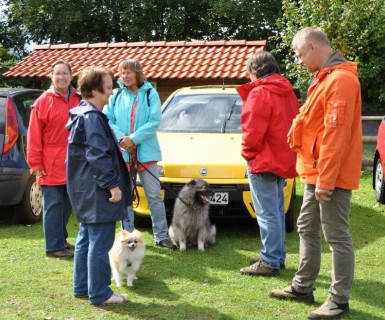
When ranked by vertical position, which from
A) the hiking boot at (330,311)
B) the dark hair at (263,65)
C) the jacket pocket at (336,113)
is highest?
the dark hair at (263,65)

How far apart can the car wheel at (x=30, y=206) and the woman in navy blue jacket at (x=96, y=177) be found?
3.11 metres

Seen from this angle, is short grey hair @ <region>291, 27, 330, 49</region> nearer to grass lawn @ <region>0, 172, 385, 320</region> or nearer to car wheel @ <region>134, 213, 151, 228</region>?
grass lawn @ <region>0, 172, 385, 320</region>

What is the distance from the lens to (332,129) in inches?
152

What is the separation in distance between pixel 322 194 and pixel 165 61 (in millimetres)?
12572

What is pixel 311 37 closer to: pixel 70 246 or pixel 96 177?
pixel 96 177

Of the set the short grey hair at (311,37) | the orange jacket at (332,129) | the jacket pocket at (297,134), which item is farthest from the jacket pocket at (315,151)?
the short grey hair at (311,37)

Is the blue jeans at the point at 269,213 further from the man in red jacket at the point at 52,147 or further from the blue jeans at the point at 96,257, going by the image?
the man in red jacket at the point at 52,147

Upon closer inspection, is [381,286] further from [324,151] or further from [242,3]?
[242,3]

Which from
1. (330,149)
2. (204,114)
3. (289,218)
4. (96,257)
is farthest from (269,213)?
(204,114)

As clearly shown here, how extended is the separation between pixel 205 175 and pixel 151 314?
97.1 inches

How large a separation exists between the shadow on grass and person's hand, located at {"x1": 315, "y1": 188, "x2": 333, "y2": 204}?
113cm

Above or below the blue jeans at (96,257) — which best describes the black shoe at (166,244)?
below

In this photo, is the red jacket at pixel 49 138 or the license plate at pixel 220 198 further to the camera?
the license plate at pixel 220 198

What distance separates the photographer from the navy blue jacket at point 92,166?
13.7 feet
